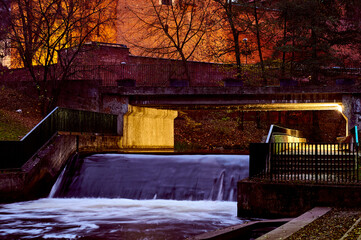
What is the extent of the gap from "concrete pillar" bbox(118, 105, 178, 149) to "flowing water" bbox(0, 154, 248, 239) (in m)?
8.46

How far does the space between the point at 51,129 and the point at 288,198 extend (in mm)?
11881

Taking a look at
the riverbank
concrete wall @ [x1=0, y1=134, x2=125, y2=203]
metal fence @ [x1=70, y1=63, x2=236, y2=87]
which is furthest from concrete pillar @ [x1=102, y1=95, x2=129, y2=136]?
the riverbank

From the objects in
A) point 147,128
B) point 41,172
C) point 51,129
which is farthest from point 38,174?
point 147,128

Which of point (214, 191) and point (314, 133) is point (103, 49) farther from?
point (214, 191)

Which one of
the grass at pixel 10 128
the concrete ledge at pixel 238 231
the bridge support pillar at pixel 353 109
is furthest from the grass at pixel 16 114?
the bridge support pillar at pixel 353 109

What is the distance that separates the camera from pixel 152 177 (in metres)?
19.9

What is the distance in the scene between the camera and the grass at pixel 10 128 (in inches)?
1000

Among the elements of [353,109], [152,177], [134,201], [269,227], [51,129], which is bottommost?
[134,201]

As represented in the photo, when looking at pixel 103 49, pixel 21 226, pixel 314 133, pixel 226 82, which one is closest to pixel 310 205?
pixel 21 226

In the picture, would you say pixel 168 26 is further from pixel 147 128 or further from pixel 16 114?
pixel 16 114

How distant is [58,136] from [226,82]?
12.7 meters

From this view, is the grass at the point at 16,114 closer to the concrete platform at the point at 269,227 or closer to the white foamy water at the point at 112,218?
the white foamy water at the point at 112,218

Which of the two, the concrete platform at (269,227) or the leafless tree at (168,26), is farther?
the leafless tree at (168,26)

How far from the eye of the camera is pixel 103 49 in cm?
4222
